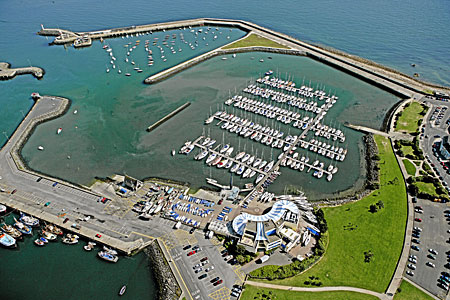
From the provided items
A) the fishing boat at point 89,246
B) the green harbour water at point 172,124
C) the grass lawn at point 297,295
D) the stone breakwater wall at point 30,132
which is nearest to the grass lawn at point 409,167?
the green harbour water at point 172,124

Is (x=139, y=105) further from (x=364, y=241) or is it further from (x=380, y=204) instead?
(x=364, y=241)

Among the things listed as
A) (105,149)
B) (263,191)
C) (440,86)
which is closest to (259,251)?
(263,191)

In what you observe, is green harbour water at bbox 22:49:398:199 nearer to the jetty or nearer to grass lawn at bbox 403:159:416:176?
grass lawn at bbox 403:159:416:176

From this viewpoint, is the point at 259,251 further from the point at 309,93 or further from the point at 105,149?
the point at 309,93

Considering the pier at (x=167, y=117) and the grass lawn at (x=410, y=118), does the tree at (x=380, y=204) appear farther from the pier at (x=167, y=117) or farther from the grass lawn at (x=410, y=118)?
the pier at (x=167, y=117)

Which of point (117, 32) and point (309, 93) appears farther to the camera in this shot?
point (117, 32)

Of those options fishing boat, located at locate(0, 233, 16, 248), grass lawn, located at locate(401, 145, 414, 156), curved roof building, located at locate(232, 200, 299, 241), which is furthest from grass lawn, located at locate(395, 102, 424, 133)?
fishing boat, located at locate(0, 233, 16, 248)
